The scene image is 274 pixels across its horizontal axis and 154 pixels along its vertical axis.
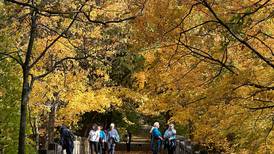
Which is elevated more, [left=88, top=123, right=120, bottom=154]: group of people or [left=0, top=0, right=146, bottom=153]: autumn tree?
[left=0, top=0, right=146, bottom=153]: autumn tree

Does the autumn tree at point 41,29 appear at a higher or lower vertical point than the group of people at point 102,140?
higher

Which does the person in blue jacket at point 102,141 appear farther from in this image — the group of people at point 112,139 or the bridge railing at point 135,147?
the bridge railing at point 135,147

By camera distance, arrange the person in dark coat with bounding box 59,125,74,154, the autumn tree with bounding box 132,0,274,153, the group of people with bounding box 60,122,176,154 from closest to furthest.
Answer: the autumn tree with bounding box 132,0,274,153
the person in dark coat with bounding box 59,125,74,154
the group of people with bounding box 60,122,176,154

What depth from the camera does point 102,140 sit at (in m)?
21.7

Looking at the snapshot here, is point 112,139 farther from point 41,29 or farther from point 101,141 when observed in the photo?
point 41,29

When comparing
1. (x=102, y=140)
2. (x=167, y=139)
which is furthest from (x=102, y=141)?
(x=167, y=139)

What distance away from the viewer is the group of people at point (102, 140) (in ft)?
69.1

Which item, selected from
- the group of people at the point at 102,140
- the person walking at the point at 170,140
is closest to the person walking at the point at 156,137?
the person walking at the point at 170,140

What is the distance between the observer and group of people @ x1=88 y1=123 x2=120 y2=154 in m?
21.1

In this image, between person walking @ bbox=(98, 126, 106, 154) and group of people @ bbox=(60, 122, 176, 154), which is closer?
group of people @ bbox=(60, 122, 176, 154)

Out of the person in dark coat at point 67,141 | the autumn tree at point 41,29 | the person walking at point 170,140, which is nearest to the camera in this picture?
the autumn tree at point 41,29

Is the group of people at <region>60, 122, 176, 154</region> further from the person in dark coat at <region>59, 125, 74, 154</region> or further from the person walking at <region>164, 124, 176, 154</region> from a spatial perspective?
the person in dark coat at <region>59, 125, 74, 154</region>

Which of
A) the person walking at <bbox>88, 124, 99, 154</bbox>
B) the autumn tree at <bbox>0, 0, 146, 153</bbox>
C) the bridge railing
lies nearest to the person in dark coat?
the bridge railing

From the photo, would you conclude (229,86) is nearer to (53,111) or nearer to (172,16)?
(172,16)
